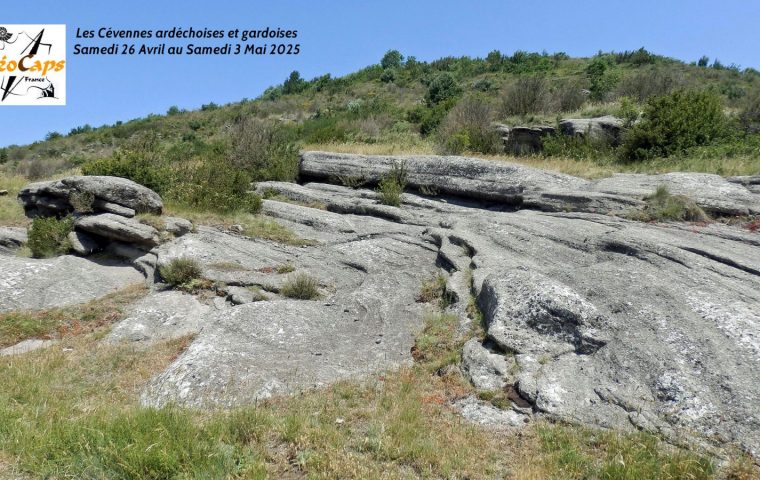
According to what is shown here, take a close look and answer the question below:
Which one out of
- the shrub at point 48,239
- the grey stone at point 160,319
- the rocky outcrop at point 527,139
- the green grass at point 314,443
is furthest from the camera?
the rocky outcrop at point 527,139

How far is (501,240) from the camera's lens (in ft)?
35.9

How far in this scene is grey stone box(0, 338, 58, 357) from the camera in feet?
26.1

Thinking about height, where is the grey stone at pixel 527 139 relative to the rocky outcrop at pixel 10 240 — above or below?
above

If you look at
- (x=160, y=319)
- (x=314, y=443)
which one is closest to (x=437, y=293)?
(x=160, y=319)

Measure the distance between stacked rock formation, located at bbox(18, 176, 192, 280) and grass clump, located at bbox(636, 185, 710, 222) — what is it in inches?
422

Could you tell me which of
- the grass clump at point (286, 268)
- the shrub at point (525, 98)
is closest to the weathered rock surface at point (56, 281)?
the grass clump at point (286, 268)

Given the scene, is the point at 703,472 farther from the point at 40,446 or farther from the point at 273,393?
the point at 40,446

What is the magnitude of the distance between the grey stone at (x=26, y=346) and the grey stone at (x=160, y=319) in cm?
96

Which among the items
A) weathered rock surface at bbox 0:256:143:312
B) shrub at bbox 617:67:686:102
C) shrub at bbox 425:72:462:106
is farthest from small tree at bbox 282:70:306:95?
weathered rock surface at bbox 0:256:143:312

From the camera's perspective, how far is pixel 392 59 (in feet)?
195

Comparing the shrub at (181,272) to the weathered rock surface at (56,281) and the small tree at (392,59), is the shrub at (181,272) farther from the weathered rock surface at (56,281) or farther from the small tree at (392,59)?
the small tree at (392,59)

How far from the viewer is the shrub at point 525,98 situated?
27.1m

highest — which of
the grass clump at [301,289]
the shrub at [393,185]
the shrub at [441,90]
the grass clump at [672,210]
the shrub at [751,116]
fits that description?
the shrub at [441,90]

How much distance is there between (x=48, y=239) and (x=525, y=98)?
2272 cm
